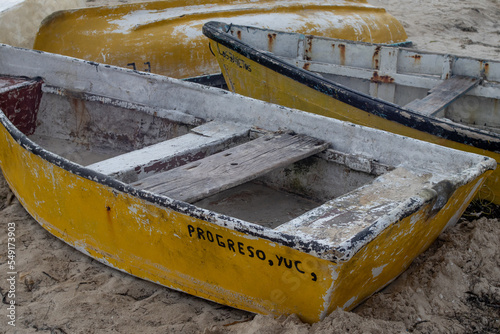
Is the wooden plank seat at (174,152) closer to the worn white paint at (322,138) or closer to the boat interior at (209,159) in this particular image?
the boat interior at (209,159)

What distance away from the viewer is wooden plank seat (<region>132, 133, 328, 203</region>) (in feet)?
10.4

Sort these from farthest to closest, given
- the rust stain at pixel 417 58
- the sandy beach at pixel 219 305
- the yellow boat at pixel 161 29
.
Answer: the yellow boat at pixel 161 29 < the rust stain at pixel 417 58 < the sandy beach at pixel 219 305

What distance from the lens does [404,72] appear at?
18.2ft

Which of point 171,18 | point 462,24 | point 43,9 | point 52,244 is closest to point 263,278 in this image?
point 52,244

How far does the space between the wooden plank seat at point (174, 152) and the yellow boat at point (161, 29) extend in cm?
231

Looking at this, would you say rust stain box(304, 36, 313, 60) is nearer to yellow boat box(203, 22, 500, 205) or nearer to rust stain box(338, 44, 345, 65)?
yellow boat box(203, 22, 500, 205)

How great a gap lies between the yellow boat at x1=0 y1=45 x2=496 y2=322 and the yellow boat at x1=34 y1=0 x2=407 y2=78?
1181 millimetres

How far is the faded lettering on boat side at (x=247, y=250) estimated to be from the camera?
100 inches

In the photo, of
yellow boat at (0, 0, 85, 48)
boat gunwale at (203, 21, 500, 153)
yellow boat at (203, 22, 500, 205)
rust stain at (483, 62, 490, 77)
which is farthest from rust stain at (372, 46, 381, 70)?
yellow boat at (0, 0, 85, 48)

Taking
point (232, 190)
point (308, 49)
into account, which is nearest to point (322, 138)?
point (232, 190)

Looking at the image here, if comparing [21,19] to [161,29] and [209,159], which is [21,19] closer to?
[161,29]

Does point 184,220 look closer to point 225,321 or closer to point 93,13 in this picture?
point 225,321

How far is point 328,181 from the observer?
379 cm

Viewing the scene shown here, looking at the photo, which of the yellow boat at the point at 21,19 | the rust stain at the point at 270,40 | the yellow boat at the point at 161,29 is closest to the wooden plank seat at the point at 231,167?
the rust stain at the point at 270,40
